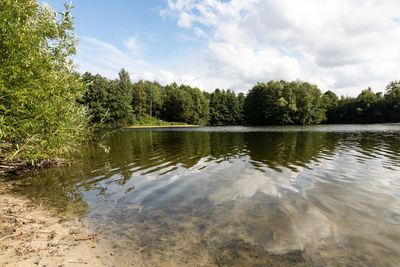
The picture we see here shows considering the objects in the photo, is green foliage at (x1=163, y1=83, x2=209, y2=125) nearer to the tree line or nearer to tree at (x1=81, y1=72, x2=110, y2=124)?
the tree line

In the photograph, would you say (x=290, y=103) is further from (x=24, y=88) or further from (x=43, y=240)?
(x=43, y=240)

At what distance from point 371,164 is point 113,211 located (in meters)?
15.8

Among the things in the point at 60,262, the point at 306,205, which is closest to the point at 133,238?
the point at 60,262

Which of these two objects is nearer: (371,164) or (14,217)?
(14,217)

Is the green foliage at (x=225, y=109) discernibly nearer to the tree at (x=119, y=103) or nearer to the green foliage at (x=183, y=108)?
the green foliage at (x=183, y=108)

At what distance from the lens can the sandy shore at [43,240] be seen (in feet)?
14.5

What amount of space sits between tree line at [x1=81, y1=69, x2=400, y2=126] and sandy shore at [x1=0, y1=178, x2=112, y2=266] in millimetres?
77525

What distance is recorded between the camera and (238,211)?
7.34 metres

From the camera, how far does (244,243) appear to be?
17.6ft

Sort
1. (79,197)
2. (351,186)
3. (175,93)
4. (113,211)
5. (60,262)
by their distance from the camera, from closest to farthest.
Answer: (60,262) < (113,211) < (79,197) < (351,186) < (175,93)

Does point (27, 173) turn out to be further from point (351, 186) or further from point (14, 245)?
point (351, 186)

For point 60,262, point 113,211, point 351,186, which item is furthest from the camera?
point 351,186

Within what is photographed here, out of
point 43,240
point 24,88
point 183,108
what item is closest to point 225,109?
point 183,108

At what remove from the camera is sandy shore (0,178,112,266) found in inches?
174
